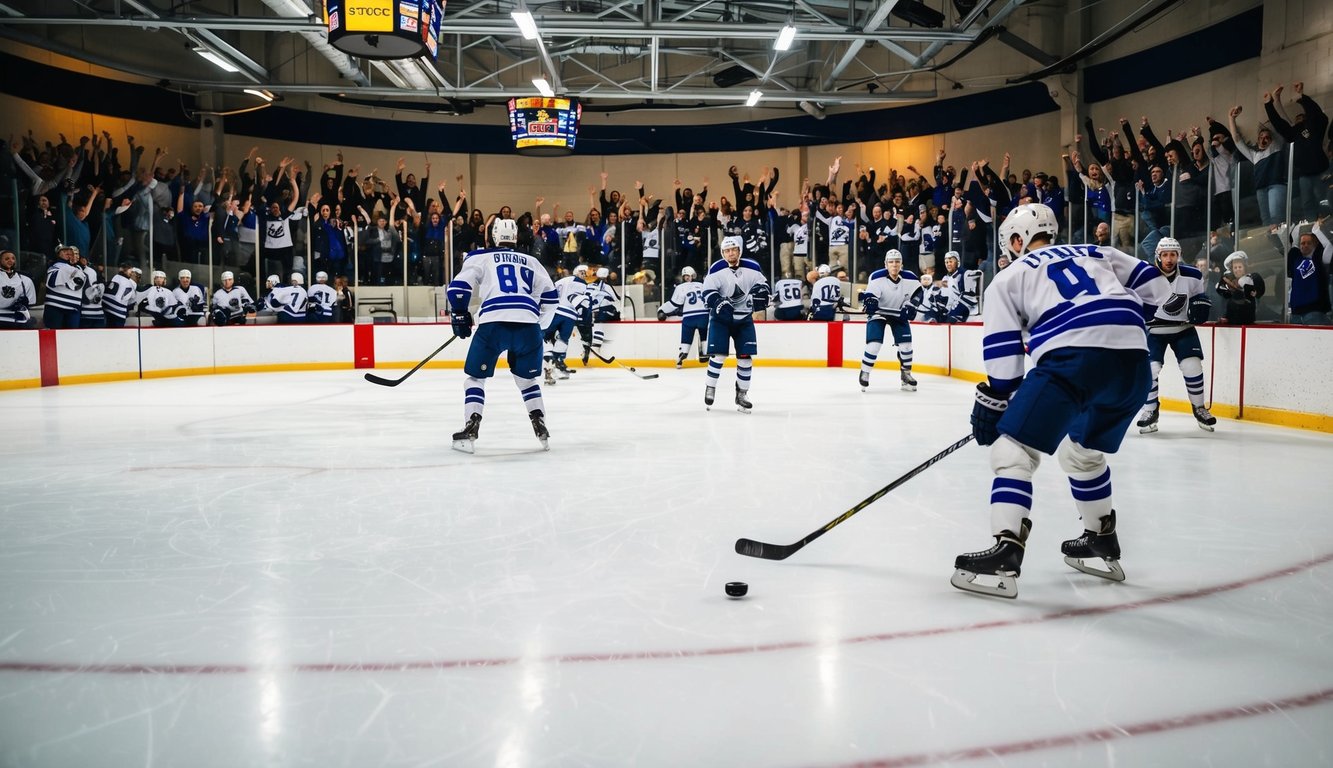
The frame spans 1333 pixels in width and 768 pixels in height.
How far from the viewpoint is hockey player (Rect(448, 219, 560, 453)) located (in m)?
6.00

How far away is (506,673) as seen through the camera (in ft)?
7.66

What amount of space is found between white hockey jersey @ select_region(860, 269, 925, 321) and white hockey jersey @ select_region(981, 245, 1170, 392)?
302 inches

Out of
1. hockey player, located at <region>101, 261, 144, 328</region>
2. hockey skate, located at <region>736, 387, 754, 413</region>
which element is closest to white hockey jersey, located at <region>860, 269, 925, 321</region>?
hockey skate, located at <region>736, 387, 754, 413</region>

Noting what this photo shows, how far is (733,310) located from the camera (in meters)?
8.40

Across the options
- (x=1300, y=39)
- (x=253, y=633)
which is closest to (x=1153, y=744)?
(x=253, y=633)

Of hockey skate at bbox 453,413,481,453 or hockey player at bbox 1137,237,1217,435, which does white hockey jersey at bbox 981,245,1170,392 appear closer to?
hockey skate at bbox 453,413,481,453

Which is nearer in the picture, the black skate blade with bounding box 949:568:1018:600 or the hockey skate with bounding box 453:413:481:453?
the black skate blade with bounding box 949:568:1018:600

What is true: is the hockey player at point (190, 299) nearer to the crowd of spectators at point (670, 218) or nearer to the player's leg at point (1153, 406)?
the crowd of spectators at point (670, 218)

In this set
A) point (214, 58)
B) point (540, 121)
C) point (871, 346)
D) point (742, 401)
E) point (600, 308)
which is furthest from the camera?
point (600, 308)

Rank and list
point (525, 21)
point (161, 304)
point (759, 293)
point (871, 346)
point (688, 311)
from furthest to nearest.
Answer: point (161, 304)
point (688, 311)
point (525, 21)
point (871, 346)
point (759, 293)

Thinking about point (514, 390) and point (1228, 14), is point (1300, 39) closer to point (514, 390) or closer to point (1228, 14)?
point (1228, 14)

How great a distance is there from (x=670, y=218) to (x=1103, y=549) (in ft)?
42.8

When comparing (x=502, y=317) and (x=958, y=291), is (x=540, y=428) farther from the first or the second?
(x=958, y=291)

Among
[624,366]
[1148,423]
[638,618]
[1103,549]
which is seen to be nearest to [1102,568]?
[1103,549]
